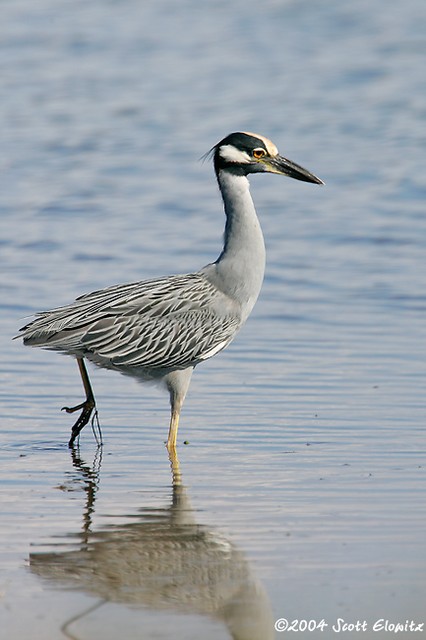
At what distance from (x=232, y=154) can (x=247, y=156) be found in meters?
0.10

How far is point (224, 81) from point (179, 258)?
10472 mm

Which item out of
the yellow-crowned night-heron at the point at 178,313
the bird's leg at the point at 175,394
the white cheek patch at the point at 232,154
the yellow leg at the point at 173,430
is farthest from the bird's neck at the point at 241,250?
the yellow leg at the point at 173,430

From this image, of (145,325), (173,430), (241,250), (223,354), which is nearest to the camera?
(173,430)

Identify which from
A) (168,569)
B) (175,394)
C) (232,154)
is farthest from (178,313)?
(168,569)

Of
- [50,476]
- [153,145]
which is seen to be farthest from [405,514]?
[153,145]

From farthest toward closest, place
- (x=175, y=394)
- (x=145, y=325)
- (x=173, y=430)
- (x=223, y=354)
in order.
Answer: (x=223, y=354) → (x=145, y=325) → (x=175, y=394) → (x=173, y=430)

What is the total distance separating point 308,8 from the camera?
28.7m

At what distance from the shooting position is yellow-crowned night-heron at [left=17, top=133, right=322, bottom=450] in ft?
29.3

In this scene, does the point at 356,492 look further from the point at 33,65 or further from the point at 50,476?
the point at 33,65

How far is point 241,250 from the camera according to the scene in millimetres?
9305

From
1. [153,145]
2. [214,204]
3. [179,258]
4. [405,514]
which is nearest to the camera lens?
[405,514]

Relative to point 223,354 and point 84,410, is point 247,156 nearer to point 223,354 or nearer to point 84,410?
point 84,410

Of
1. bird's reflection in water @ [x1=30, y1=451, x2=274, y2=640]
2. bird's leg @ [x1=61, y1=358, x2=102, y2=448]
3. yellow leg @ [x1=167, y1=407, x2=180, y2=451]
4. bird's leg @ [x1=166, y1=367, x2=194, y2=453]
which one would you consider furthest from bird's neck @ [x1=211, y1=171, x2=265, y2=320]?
bird's reflection in water @ [x1=30, y1=451, x2=274, y2=640]

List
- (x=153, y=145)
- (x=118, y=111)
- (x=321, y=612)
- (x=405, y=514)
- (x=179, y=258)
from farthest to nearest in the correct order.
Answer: (x=118, y=111), (x=153, y=145), (x=179, y=258), (x=405, y=514), (x=321, y=612)
